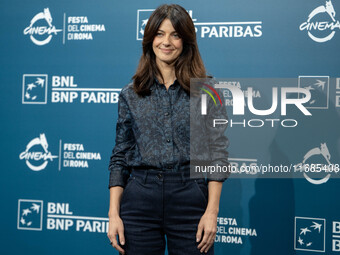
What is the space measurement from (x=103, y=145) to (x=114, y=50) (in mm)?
660

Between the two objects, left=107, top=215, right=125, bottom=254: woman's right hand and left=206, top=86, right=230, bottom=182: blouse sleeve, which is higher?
left=206, top=86, right=230, bottom=182: blouse sleeve

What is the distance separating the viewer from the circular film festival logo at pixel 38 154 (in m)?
2.95

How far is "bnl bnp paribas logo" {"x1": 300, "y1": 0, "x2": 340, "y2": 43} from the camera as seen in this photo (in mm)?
2480

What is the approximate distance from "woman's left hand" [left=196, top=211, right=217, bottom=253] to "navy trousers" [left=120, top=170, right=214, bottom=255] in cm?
2

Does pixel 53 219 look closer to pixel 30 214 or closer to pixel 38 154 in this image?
pixel 30 214

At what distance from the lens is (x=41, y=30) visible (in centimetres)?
298

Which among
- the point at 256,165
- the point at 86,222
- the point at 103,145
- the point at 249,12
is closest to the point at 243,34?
the point at 249,12

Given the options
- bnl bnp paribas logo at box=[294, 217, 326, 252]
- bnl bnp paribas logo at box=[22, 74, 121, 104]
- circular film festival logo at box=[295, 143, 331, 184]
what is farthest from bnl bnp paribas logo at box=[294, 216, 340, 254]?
bnl bnp paribas logo at box=[22, 74, 121, 104]

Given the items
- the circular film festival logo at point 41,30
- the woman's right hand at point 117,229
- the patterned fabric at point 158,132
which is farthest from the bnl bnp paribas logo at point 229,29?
the woman's right hand at point 117,229

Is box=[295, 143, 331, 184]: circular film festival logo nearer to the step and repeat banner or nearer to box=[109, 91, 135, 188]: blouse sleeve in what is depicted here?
the step and repeat banner

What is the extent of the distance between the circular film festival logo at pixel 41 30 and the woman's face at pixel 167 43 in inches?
61.3

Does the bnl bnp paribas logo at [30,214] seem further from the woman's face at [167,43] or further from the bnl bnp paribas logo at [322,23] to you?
the bnl bnp paribas logo at [322,23]

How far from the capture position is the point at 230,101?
2.60 meters

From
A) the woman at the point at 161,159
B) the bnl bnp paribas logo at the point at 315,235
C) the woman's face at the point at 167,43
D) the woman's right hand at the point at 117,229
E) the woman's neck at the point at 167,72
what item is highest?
the woman's face at the point at 167,43
